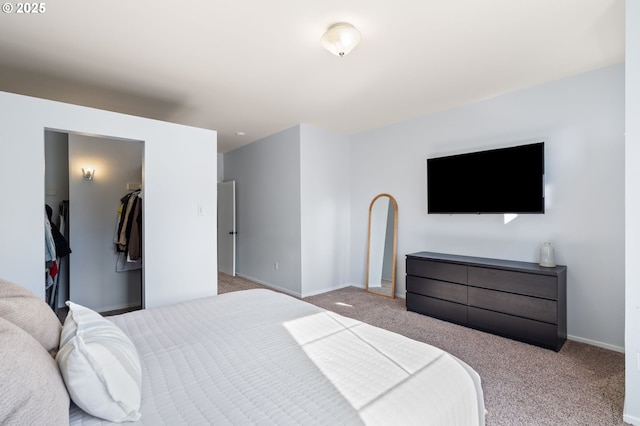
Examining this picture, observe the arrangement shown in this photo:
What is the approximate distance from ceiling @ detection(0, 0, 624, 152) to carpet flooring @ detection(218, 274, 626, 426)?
2430mm

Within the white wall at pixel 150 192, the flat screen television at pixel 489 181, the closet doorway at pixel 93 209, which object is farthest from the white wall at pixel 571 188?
the closet doorway at pixel 93 209

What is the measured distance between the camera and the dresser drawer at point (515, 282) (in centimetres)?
261

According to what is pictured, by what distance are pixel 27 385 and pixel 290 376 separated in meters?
0.76

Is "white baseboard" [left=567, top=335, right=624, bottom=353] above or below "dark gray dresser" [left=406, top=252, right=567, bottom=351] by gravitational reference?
below

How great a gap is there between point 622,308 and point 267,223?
13.7 feet

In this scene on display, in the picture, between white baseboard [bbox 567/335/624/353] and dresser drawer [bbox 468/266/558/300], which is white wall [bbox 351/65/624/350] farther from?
dresser drawer [bbox 468/266/558/300]

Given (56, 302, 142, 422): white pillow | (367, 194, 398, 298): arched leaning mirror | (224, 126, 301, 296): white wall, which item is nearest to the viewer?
(56, 302, 142, 422): white pillow

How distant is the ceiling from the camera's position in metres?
1.89

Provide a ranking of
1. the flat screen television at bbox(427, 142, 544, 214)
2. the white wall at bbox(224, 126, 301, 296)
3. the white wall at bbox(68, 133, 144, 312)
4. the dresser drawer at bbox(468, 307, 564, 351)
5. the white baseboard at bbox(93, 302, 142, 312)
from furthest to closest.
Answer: the white wall at bbox(224, 126, 301, 296), the white baseboard at bbox(93, 302, 142, 312), the white wall at bbox(68, 133, 144, 312), the flat screen television at bbox(427, 142, 544, 214), the dresser drawer at bbox(468, 307, 564, 351)

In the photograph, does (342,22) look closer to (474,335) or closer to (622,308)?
(474,335)

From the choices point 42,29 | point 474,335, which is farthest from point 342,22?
point 474,335

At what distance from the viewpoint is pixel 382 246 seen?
4.43 meters
